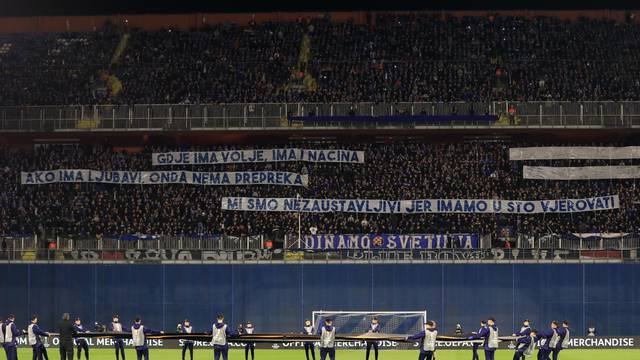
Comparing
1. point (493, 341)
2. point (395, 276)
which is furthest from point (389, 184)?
point (493, 341)

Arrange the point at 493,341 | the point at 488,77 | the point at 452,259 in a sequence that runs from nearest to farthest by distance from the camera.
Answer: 1. the point at 493,341
2. the point at 452,259
3. the point at 488,77

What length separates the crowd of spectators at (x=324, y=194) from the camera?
68188 mm

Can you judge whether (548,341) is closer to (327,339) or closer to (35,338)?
(327,339)

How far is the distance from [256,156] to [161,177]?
6026mm

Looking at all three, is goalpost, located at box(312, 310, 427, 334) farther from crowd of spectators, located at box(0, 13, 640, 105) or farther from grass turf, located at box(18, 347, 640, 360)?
crowd of spectators, located at box(0, 13, 640, 105)

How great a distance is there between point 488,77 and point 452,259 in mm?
16620

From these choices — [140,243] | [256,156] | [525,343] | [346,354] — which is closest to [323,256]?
[346,354]

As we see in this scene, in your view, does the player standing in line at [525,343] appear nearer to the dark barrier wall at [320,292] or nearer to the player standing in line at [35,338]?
the dark barrier wall at [320,292]

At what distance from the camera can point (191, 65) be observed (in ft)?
253

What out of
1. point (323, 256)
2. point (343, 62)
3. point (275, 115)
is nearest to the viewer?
point (323, 256)

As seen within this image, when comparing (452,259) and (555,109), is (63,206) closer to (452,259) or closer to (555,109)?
(452,259)

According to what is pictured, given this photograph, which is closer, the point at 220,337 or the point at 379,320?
the point at 220,337

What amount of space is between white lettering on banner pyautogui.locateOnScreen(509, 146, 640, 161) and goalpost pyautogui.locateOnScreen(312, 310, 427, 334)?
13.8 m

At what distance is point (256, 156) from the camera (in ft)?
235
